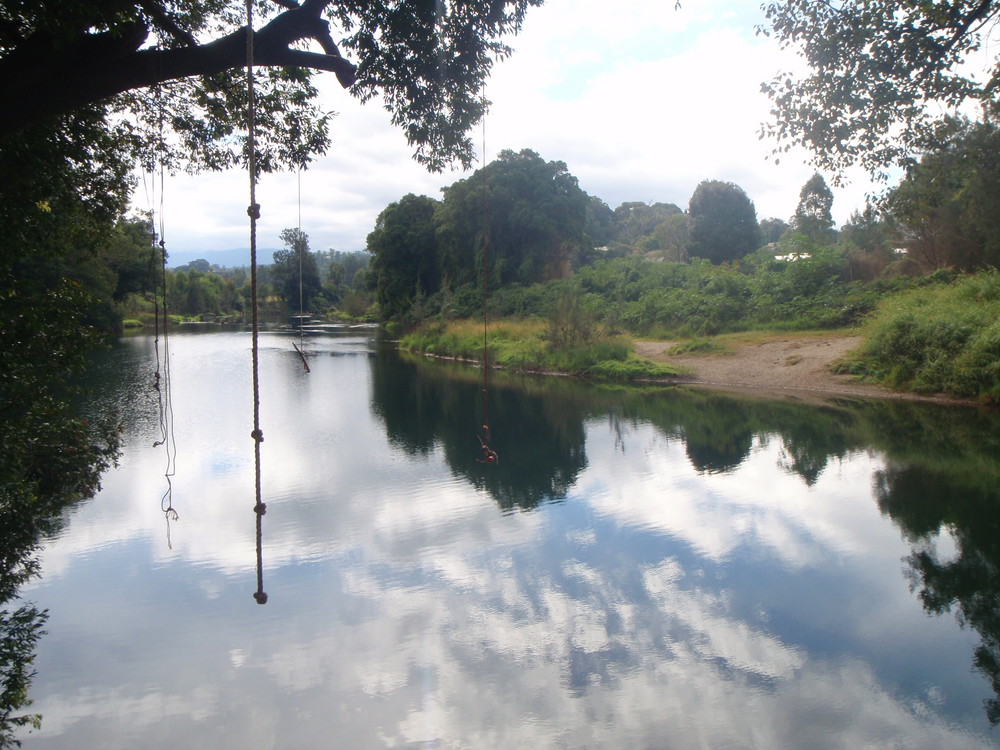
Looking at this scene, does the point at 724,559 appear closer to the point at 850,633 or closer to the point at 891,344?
the point at 850,633

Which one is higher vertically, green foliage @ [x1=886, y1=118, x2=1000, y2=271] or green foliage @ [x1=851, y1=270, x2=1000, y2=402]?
green foliage @ [x1=886, y1=118, x2=1000, y2=271]

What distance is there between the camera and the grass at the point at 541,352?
78.5ft

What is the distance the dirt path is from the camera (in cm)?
1931

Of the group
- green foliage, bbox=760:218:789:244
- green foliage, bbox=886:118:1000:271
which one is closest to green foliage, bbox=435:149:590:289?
green foliage, bbox=886:118:1000:271

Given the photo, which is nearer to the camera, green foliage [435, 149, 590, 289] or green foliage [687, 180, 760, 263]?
green foliage [435, 149, 590, 289]

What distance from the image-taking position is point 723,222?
137 ft

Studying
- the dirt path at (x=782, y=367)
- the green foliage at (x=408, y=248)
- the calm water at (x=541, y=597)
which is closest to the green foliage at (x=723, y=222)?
the green foliage at (x=408, y=248)

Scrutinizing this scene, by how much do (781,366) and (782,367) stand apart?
99 millimetres

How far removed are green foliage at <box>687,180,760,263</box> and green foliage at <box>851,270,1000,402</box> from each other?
22.1 metres

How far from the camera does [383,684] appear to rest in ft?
18.4

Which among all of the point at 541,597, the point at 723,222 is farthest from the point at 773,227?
the point at 541,597

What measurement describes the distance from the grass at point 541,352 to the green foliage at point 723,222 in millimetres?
15527

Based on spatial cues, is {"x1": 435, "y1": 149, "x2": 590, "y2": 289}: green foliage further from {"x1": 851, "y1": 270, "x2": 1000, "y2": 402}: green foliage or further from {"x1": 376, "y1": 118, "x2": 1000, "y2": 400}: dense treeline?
{"x1": 851, "y1": 270, "x2": 1000, "y2": 402}: green foliage

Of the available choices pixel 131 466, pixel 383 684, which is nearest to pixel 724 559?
pixel 383 684
